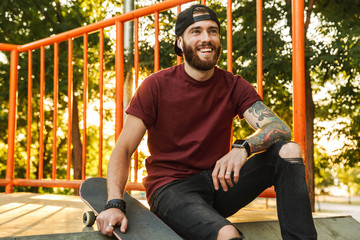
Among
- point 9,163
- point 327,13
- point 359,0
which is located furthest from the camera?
point 327,13

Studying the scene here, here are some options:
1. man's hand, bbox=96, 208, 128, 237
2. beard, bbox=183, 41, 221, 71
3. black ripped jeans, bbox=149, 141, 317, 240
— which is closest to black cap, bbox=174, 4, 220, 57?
beard, bbox=183, 41, 221, 71

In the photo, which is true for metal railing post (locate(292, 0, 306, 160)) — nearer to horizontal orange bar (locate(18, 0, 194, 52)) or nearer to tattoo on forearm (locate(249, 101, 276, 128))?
tattoo on forearm (locate(249, 101, 276, 128))

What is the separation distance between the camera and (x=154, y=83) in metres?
2.24

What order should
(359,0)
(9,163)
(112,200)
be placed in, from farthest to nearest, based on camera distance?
(359,0), (9,163), (112,200)

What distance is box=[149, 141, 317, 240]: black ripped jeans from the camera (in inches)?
70.7

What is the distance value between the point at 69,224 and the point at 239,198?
856mm

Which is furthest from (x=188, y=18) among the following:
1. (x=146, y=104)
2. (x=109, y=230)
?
(x=109, y=230)

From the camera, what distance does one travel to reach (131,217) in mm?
1939

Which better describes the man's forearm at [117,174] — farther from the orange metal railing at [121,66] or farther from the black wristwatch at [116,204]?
the orange metal railing at [121,66]

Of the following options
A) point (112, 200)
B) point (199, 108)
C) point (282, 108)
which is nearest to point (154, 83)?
point (199, 108)

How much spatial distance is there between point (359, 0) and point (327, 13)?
850mm

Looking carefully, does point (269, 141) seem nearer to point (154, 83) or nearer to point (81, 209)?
point (154, 83)

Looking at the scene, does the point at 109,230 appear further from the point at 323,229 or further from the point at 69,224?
the point at 323,229

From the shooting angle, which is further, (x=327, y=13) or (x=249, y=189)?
(x=327, y=13)
